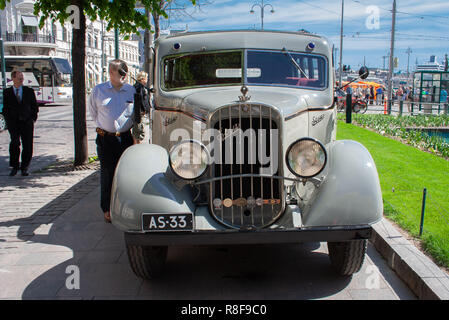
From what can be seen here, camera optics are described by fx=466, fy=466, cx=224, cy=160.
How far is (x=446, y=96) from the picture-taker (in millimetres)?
25172

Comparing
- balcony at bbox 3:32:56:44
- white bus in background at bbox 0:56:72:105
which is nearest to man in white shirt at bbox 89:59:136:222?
white bus in background at bbox 0:56:72:105

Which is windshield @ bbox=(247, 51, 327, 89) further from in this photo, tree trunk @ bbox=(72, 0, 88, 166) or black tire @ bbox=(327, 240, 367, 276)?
tree trunk @ bbox=(72, 0, 88, 166)

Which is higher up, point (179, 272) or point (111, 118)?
point (111, 118)

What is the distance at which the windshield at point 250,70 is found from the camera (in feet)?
16.8

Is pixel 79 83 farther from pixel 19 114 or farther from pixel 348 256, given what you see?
pixel 348 256

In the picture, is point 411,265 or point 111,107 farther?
point 111,107

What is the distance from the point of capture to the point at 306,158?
3844 mm

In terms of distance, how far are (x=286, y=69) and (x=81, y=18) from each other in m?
5.38

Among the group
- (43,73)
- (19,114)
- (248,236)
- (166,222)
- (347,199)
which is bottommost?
(248,236)

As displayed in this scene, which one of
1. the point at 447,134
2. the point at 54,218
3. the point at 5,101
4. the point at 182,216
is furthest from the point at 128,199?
the point at 447,134

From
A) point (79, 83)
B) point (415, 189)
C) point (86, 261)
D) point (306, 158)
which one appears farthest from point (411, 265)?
point (79, 83)

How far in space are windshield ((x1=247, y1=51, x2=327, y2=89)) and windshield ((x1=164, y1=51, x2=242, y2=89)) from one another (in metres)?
0.19
